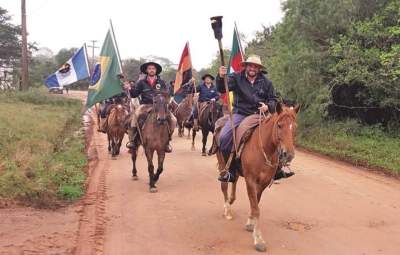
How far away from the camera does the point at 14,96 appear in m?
30.9

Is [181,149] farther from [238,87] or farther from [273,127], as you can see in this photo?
[273,127]

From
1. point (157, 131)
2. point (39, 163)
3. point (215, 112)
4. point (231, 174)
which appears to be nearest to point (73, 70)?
point (215, 112)

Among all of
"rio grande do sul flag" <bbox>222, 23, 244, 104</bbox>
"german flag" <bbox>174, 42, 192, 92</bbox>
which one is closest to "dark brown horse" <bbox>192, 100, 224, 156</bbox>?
"rio grande do sul flag" <bbox>222, 23, 244, 104</bbox>

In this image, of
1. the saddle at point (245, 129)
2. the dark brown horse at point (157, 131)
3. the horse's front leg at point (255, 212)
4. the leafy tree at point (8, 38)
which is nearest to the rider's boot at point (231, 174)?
the saddle at point (245, 129)

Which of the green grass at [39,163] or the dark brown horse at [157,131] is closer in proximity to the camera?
the green grass at [39,163]

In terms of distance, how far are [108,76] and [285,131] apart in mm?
6911

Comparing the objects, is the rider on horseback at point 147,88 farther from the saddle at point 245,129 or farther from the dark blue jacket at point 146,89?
the saddle at point 245,129

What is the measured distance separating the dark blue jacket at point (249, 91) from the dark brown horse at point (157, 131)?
285 cm

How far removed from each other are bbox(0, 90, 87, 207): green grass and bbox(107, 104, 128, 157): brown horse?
3.35ft

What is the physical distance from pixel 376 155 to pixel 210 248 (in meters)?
8.76

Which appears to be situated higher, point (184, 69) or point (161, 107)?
point (184, 69)

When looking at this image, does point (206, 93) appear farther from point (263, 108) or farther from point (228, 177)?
point (263, 108)

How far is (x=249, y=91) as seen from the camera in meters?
7.97

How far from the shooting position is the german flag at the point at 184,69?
17.4 metres
